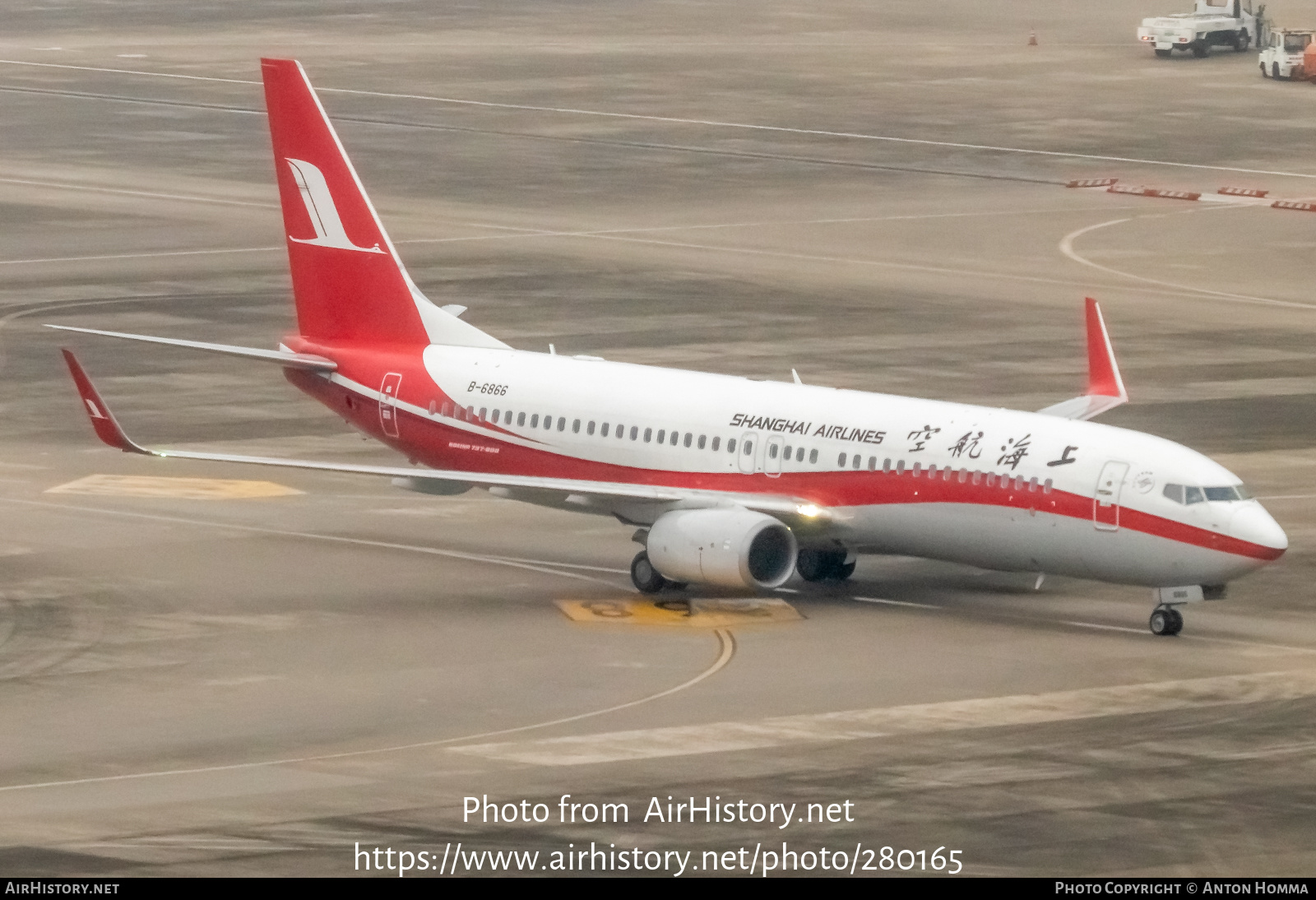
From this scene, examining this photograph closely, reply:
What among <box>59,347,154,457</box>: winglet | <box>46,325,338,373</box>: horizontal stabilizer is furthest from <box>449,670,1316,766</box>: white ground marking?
<box>46,325,338,373</box>: horizontal stabilizer

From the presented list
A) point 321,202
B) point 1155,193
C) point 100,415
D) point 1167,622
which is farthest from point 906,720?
point 1155,193

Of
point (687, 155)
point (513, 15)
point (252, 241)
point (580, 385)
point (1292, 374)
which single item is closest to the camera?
point (580, 385)

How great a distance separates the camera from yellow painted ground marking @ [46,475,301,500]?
189 ft

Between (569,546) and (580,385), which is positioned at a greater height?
(580,385)

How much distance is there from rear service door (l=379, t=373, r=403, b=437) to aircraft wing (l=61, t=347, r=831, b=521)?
5044 millimetres

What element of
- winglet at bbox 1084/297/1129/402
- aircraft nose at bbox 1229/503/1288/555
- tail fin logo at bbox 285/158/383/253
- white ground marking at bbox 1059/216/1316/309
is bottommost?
white ground marking at bbox 1059/216/1316/309

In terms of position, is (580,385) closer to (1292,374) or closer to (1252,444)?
(1252,444)

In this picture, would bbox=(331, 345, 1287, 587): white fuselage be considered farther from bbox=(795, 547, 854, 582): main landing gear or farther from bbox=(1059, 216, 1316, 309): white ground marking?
bbox=(1059, 216, 1316, 309): white ground marking

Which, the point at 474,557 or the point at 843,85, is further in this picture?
the point at 843,85

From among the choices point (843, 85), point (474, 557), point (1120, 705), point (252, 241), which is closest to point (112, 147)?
point (252, 241)

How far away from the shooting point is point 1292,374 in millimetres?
70875

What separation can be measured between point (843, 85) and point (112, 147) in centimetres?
3821

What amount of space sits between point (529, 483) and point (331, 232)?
33.4ft
